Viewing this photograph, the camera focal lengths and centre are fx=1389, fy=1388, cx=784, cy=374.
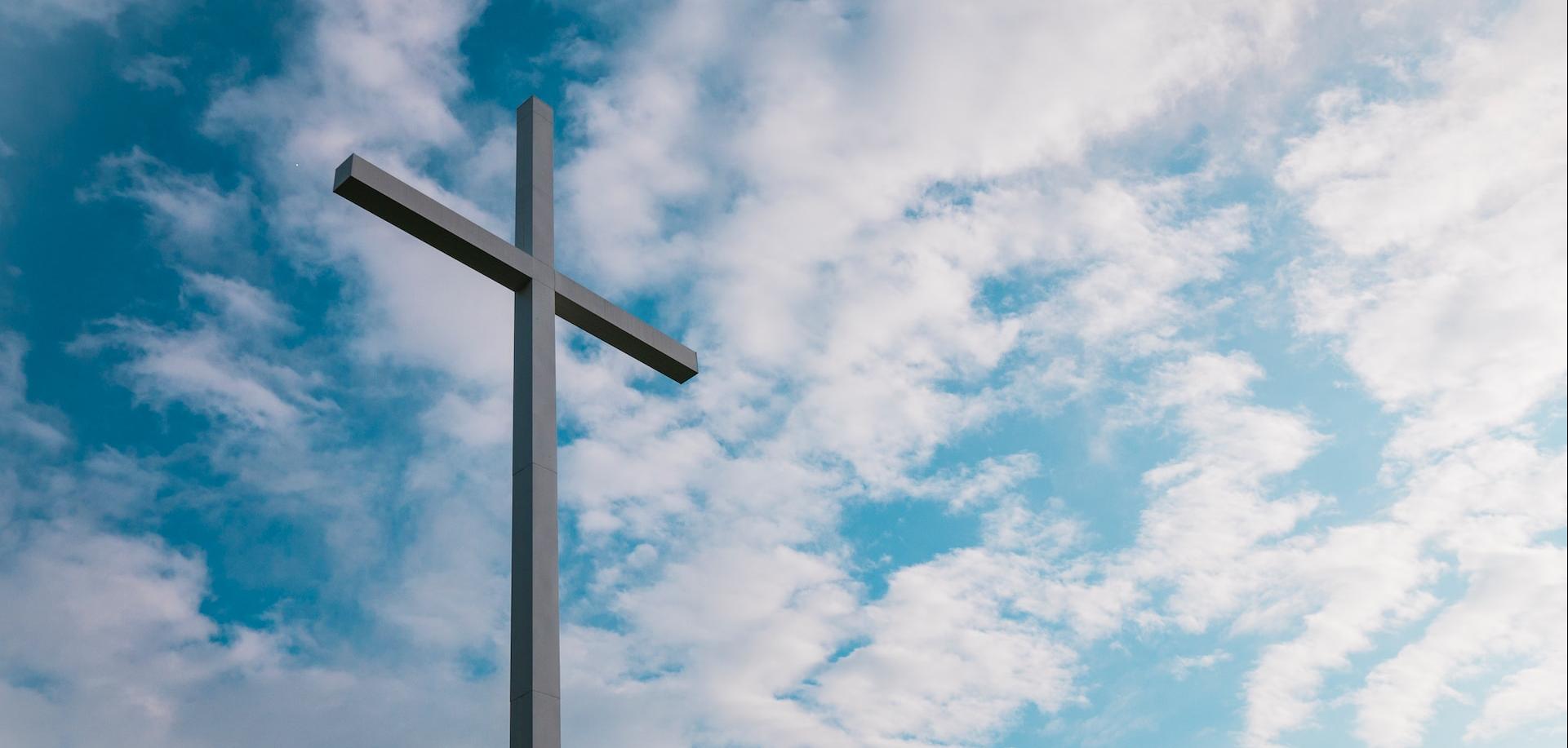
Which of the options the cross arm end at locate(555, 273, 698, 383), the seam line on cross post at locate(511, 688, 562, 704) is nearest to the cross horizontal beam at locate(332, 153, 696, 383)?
the cross arm end at locate(555, 273, 698, 383)

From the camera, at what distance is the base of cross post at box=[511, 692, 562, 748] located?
23.7ft

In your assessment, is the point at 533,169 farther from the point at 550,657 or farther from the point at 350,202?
the point at 550,657

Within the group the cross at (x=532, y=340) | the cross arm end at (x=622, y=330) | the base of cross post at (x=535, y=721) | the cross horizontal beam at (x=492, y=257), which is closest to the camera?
the base of cross post at (x=535, y=721)

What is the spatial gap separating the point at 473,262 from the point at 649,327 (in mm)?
1527

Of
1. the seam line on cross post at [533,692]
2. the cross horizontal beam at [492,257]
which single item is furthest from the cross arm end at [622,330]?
the seam line on cross post at [533,692]

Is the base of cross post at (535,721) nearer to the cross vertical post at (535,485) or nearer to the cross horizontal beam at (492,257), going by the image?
the cross vertical post at (535,485)

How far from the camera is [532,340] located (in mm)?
8656

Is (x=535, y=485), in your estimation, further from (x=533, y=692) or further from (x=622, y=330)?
(x=622, y=330)

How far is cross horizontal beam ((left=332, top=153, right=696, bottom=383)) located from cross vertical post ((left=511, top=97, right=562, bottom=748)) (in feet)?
0.47

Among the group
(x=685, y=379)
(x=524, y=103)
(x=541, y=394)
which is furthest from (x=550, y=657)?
(x=524, y=103)

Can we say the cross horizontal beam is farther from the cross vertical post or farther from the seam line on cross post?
the seam line on cross post

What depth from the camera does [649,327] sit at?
9977 millimetres

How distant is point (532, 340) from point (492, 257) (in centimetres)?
64

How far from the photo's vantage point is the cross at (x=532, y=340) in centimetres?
747
